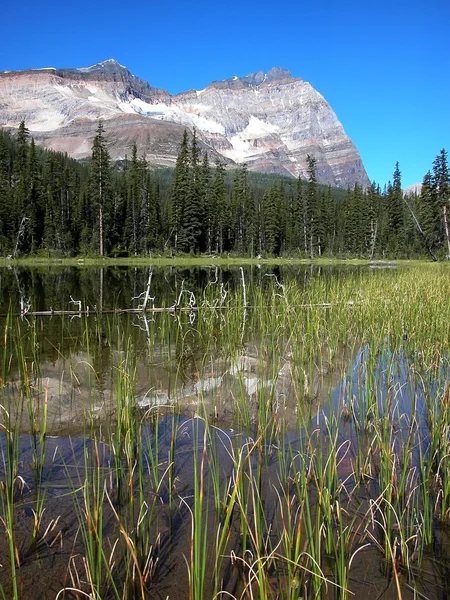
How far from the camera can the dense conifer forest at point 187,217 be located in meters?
57.2

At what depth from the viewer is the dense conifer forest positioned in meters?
57.2

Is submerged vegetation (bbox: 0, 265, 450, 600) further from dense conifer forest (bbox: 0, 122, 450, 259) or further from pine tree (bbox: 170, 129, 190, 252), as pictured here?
pine tree (bbox: 170, 129, 190, 252)

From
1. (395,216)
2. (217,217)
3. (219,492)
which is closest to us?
(219,492)

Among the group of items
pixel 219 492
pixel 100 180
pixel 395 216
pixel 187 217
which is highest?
pixel 100 180

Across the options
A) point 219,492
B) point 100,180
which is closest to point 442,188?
point 100,180

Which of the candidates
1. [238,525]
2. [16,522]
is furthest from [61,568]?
[238,525]

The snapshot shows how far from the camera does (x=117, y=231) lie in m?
66.3

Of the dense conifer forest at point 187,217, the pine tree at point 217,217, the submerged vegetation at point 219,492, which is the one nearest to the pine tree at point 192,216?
the dense conifer forest at point 187,217

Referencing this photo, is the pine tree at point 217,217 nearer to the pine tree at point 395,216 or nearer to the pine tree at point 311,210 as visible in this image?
the pine tree at point 311,210

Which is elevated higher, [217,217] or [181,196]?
[181,196]

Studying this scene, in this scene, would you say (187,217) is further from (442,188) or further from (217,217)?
(442,188)

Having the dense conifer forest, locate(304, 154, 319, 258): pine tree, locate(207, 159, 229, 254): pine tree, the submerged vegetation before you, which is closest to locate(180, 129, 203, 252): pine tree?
the dense conifer forest

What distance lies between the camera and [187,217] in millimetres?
63031

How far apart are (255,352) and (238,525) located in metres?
5.59
